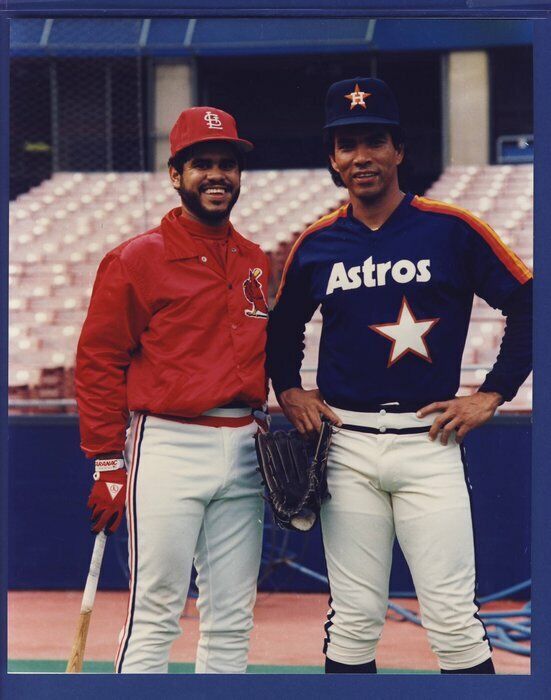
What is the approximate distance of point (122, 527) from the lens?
540 cm

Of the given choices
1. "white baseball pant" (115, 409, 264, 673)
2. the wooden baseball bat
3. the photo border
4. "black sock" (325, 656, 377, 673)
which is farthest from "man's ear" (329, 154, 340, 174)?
"black sock" (325, 656, 377, 673)

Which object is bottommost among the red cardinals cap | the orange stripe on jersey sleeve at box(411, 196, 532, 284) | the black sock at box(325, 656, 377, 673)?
the black sock at box(325, 656, 377, 673)

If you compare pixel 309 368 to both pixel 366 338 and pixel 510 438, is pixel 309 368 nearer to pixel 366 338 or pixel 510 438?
pixel 366 338

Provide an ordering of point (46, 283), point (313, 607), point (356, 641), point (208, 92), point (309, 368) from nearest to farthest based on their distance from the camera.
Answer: point (356, 641) → point (208, 92) → point (309, 368) → point (313, 607) → point (46, 283)

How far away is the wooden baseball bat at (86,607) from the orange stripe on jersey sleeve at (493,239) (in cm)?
130

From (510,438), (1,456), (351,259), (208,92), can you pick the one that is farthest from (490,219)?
(1,456)

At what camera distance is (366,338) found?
3195mm

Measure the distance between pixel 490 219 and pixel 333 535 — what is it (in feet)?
3.75

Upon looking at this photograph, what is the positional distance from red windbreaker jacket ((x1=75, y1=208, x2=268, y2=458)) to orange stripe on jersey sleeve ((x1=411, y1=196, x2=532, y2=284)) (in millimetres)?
607

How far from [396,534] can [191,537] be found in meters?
0.57

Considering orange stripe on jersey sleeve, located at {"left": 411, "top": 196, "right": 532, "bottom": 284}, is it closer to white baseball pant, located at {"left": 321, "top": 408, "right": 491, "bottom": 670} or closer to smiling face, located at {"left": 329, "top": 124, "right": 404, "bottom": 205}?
smiling face, located at {"left": 329, "top": 124, "right": 404, "bottom": 205}

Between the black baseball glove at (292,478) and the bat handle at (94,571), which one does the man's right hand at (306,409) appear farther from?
the bat handle at (94,571)

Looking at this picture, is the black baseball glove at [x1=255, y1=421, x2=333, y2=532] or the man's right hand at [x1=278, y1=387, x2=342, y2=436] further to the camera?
the man's right hand at [x1=278, y1=387, x2=342, y2=436]

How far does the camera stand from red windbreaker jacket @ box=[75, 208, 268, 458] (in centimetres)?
317
